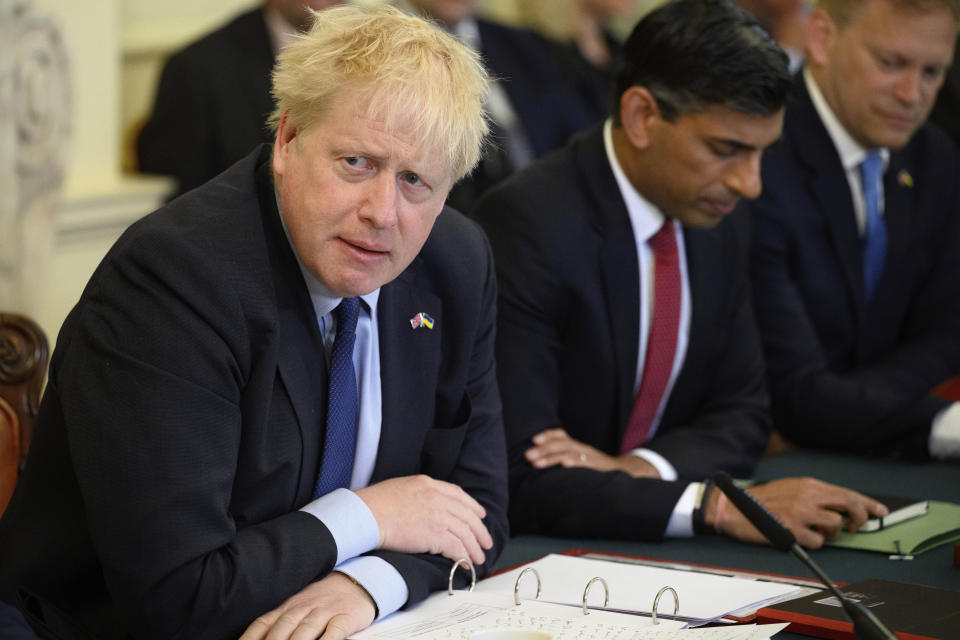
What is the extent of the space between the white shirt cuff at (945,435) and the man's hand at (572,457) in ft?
2.14

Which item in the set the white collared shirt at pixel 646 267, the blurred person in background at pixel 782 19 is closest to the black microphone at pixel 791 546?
the white collared shirt at pixel 646 267

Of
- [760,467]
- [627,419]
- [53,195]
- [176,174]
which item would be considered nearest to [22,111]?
[53,195]

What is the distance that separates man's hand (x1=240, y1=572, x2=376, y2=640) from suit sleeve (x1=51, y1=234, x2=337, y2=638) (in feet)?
0.07

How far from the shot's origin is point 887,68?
319 cm

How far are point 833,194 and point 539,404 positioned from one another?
3.72 ft

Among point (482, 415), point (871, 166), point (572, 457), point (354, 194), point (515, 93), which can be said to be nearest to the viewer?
point (354, 194)

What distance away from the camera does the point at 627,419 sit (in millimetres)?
2615

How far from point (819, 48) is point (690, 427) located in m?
1.16

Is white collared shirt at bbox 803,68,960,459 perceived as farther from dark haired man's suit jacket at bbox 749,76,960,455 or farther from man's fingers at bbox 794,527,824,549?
man's fingers at bbox 794,527,824,549

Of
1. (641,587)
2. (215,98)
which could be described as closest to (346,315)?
(641,587)

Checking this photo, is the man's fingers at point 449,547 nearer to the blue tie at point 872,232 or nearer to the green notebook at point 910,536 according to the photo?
the green notebook at point 910,536

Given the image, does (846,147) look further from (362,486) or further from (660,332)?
(362,486)

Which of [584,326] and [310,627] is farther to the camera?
[584,326]

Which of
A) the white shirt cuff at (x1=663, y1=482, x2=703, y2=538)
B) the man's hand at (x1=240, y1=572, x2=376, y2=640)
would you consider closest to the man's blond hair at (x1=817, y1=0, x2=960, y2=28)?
the white shirt cuff at (x1=663, y1=482, x2=703, y2=538)
